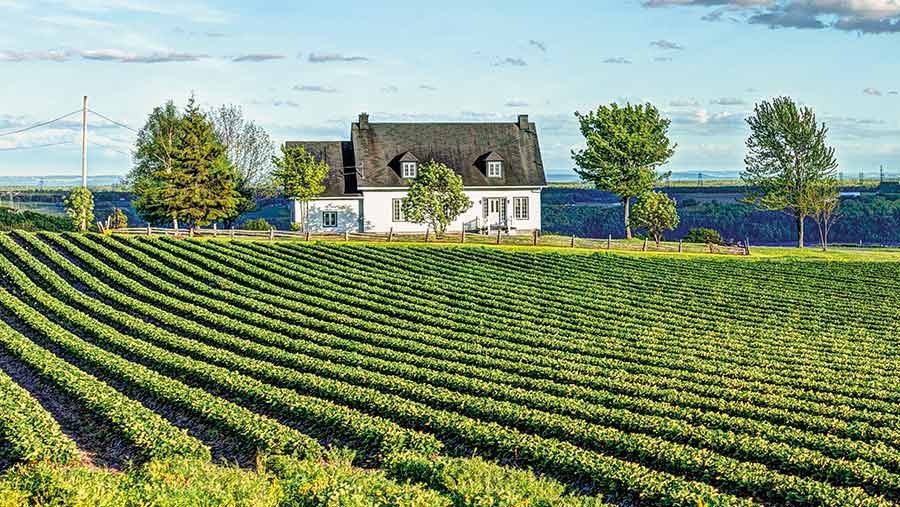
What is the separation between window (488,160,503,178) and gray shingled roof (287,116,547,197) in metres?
0.25

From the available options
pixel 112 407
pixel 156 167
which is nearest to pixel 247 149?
pixel 156 167

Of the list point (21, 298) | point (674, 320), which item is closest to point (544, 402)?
point (674, 320)

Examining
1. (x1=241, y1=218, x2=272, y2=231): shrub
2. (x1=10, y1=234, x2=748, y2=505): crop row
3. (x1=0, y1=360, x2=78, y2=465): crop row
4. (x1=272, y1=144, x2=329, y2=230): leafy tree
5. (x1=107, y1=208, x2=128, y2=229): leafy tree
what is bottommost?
(x1=10, y1=234, x2=748, y2=505): crop row

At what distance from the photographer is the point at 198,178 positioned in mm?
61031

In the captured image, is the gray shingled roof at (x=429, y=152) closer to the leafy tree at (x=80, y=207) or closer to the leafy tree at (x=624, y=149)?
the leafy tree at (x=624, y=149)

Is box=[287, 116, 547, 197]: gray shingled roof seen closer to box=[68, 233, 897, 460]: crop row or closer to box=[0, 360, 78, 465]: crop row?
box=[68, 233, 897, 460]: crop row

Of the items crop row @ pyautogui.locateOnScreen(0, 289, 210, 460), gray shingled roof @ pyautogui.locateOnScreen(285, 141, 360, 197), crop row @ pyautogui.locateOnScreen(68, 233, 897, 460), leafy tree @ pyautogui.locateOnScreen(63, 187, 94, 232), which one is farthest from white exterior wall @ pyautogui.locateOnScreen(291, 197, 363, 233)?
crop row @ pyautogui.locateOnScreen(0, 289, 210, 460)

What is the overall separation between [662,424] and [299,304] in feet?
63.2

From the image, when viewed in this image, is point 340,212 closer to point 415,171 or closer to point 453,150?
point 415,171

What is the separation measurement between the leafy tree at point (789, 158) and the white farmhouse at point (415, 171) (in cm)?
1526

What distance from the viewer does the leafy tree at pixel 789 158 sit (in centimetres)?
6888

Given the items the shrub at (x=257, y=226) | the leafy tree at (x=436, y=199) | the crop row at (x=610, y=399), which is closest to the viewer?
the crop row at (x=610, y=399)

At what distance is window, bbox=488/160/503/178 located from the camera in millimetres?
67875

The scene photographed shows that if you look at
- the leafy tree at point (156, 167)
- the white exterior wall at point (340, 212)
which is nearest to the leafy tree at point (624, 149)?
the white exterior wall at point (340, 212)
